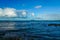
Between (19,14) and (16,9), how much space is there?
0.24 ft

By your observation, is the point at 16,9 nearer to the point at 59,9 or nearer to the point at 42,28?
the point at 42,28

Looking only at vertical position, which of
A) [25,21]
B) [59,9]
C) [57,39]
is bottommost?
[57,39]

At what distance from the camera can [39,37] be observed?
136cm

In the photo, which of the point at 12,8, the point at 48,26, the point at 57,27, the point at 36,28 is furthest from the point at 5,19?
the point at 57,27

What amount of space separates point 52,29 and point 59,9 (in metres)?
0.27

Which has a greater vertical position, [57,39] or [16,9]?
[16,9]

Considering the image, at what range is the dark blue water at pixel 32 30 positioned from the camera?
1.28m

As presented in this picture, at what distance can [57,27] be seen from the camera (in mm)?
1293

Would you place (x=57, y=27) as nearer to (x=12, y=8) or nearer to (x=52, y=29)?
(x=52, y=29)

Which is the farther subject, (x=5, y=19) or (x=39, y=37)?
(x=39, y=37)

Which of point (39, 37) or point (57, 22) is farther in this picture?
point (39, 37)

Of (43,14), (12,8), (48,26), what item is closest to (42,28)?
(48,26)

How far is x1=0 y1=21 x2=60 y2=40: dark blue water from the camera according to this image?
50.5 inches

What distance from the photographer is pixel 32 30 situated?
131 centimetres
